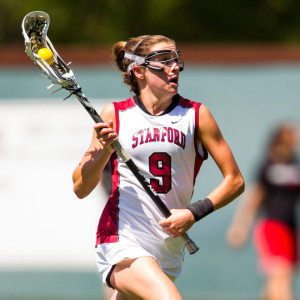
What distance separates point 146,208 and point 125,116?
0.57 m

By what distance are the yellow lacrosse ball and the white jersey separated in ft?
1.68

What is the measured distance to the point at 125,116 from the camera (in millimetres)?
5082

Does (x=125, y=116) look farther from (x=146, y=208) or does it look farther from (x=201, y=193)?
(x=201, y=193)

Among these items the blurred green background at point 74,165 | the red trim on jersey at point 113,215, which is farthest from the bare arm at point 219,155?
the blurred green background at point 74,165

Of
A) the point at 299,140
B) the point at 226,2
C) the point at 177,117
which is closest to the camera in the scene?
the point at 177,117

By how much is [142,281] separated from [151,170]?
669 mm

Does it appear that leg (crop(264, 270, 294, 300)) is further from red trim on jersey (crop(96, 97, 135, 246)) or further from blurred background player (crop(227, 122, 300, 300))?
red trim on jersey (crop(96, 97, 135, 246))

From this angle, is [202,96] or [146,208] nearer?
[146,208]

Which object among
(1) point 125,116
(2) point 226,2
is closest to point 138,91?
(1) point 125,116

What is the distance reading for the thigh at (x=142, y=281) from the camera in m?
4.69

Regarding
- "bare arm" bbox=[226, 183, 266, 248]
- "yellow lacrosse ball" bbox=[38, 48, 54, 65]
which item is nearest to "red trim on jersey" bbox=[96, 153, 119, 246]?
"yellow lacrosse ball" bbox=[38, 48, 54, 65]

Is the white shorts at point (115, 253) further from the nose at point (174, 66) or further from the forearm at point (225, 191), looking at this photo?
the nose at point (174, 66)

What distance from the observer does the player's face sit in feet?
16.6

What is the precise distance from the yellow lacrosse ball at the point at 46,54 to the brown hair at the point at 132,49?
533mm
